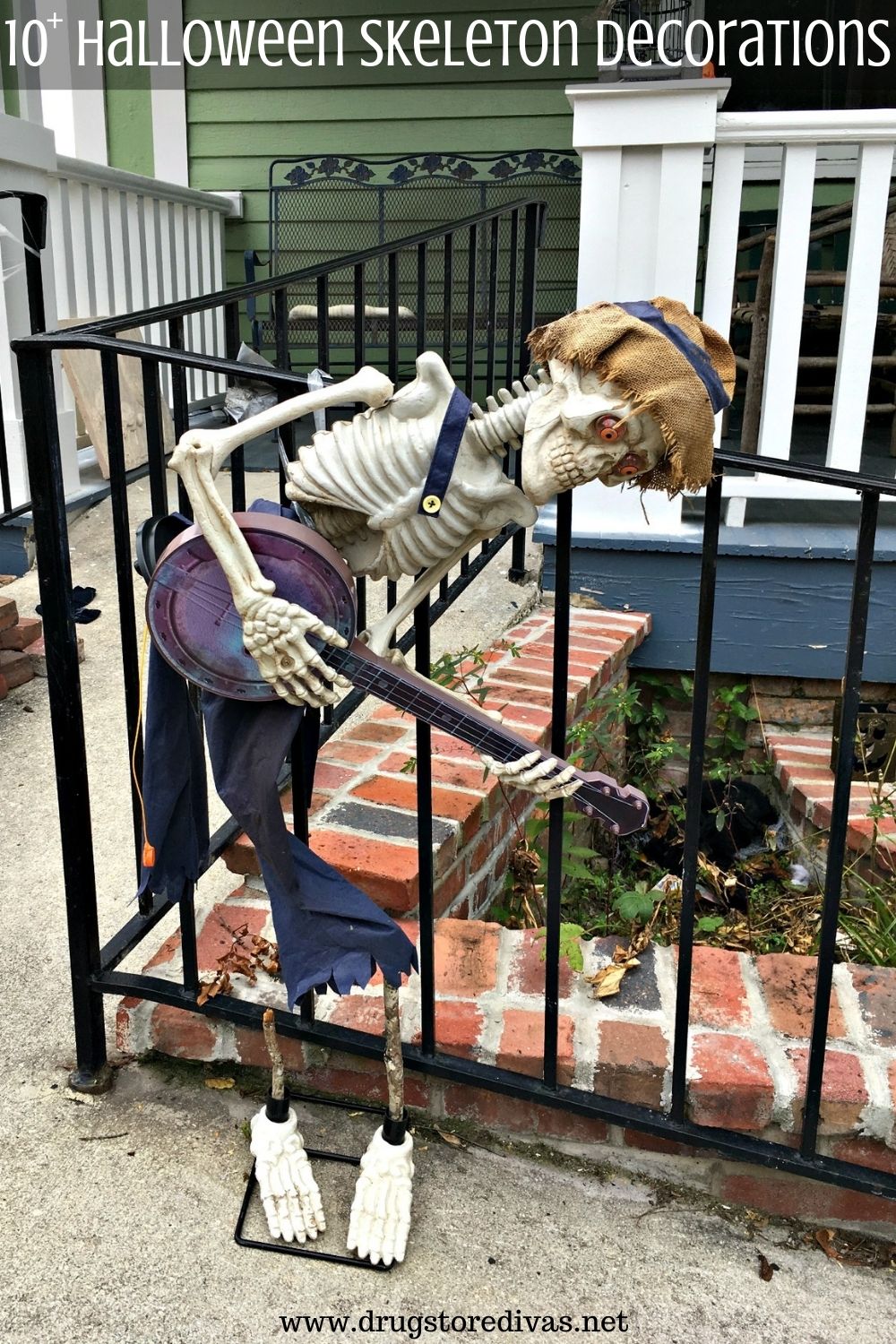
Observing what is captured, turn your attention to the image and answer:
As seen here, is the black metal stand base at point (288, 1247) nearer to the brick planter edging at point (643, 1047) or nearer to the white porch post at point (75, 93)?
the brick planter edging at point (643, 1047)

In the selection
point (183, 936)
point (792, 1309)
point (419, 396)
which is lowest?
point (792, 1309)

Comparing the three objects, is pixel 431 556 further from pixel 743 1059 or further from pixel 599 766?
pixel 599 766

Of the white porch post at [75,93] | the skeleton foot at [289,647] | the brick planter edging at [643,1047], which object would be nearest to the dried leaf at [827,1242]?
the brick planter edging at [643,1047]

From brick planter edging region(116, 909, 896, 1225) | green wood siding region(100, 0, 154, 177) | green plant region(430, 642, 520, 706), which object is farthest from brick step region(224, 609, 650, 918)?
green wood siding region(100, 0, 154, 177)

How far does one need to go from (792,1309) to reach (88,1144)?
39.5 inches

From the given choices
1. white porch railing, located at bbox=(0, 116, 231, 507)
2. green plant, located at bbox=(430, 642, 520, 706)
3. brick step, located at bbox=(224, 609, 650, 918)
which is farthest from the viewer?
white porch railing, located at bbox=(0, 116, 231, 507)

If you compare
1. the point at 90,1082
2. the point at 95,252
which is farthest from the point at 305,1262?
the point at 95,252

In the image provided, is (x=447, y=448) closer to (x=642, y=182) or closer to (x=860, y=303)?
(x=642, y=182)

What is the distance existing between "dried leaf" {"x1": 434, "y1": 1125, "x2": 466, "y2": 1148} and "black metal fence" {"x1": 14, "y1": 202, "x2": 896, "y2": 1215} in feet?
0.45

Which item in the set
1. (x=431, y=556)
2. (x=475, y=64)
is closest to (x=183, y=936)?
(x=431, y=556)

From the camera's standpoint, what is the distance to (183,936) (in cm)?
167

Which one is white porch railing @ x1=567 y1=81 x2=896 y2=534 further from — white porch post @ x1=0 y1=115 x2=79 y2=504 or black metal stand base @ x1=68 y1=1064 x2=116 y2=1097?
black metal stand base @ x1=68 y1=1064 x2=116 y2=1097

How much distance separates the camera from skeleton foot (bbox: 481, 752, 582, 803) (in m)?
1.40

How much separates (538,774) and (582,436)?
425mm
